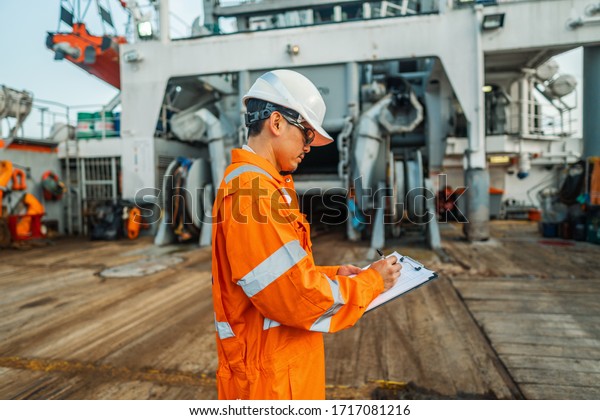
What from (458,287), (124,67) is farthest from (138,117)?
(458,287)

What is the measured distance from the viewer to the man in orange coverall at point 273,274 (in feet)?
3.92

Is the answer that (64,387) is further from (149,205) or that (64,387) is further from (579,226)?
(579,226)

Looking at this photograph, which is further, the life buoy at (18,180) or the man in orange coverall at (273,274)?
the life buoy at (18,180)

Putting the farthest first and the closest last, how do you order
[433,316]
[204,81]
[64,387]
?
[204,81] → [433,316] → [64,387]

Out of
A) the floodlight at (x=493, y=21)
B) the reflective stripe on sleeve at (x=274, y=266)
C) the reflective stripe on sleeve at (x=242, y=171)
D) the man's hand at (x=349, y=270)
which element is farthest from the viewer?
the floodlight at (x=493, y=21)

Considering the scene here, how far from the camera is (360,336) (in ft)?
12.1

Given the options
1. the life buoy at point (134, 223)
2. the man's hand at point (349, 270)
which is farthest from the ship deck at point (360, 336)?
the life buoy at point (134, 223)

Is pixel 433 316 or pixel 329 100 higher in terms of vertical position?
pixel 329 100

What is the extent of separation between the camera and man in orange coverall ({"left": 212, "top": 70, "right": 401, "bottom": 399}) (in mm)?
1196

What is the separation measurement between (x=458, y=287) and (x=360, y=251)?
2858 millimetres

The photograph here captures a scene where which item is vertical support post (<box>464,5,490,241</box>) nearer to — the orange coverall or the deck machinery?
the deck machinery

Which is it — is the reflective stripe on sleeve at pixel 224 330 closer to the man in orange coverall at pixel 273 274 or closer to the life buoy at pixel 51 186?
the man in orange coverall at pixel 273 274

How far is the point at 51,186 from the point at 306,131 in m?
11.3

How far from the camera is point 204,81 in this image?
1082 centimetres
